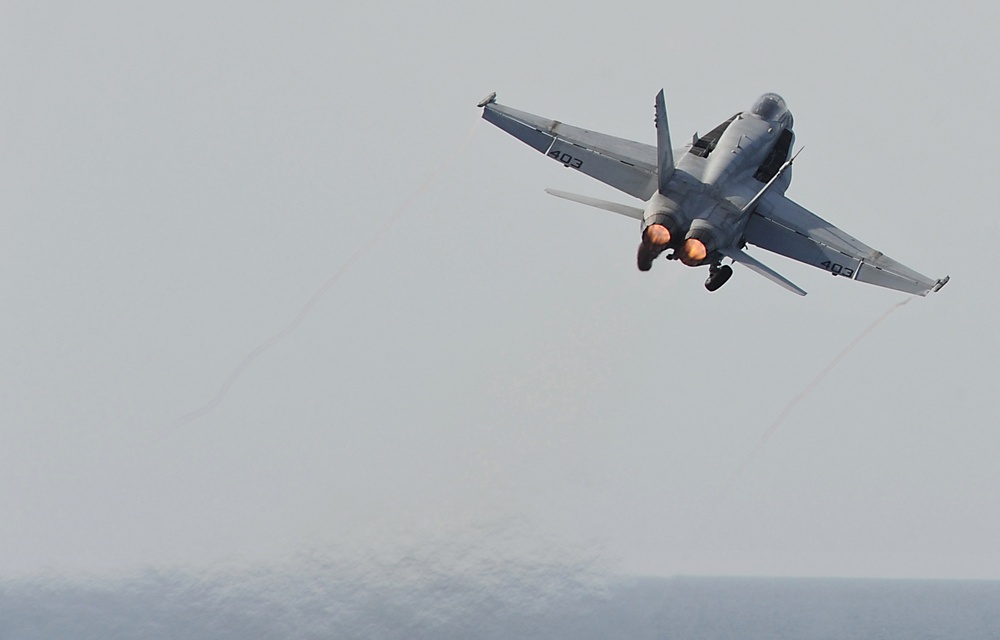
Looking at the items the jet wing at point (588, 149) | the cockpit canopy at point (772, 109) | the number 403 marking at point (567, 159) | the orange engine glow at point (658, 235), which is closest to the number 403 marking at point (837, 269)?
the jet wing at point (588, 149)

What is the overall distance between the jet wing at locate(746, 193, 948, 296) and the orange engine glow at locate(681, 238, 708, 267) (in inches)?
138

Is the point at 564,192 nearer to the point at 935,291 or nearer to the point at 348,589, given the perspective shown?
the point at 935,291

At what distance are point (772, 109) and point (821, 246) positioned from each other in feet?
24.3

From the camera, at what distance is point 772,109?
4881cm

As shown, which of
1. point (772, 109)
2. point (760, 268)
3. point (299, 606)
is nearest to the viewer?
point (760, 268)

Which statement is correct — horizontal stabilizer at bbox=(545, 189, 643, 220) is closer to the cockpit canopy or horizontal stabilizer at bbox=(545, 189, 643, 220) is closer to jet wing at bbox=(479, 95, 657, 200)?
jet wing at bbox=(479, 95, 657, 200)

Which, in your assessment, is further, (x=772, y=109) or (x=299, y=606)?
(x=299, y=606)

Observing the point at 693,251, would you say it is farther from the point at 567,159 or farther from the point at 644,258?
the point at 567,159

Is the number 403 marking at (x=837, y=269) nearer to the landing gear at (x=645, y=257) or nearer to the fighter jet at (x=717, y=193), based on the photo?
the fighter jet at (x=717, y=193)

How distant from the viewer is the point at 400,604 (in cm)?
8512

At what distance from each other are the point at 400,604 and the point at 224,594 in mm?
10868

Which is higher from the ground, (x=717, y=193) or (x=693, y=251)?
(x=717, y=193)

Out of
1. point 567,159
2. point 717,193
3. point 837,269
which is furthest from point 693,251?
point 567,159

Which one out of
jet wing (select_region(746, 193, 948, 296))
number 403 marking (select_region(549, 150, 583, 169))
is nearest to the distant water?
number 403 marking (select_region(549, 150, 583, 169))
